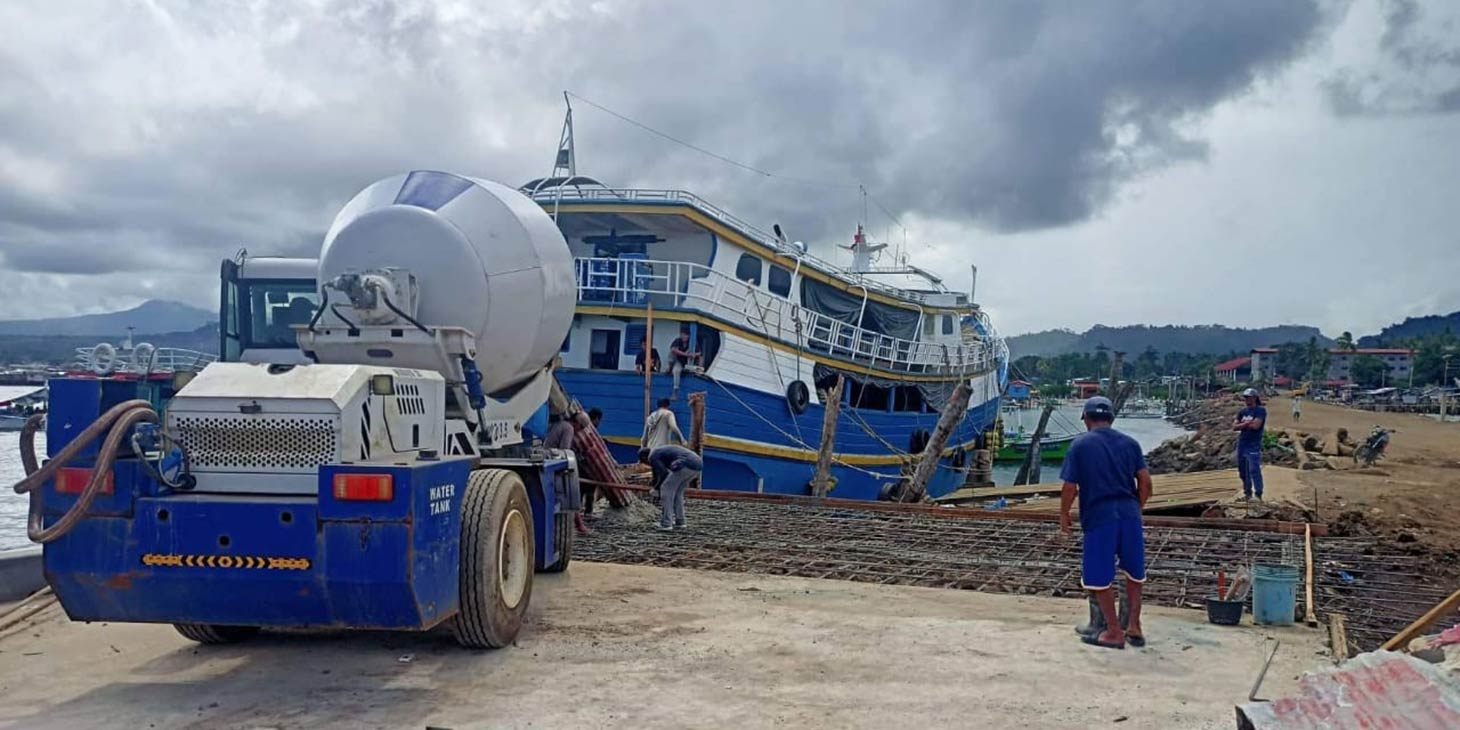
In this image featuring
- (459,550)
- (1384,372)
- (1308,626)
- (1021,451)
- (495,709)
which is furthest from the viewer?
(1384,372)

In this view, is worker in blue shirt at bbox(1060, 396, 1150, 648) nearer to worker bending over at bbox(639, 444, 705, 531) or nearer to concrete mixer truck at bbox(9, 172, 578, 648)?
concrete mixer truck at bbox(9, 172, 578, 648)

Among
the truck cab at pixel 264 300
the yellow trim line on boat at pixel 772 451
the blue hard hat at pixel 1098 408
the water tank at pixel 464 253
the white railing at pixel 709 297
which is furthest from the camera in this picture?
the white railing at pixel 709 297

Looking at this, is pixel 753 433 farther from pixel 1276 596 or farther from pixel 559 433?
pixel 1276 596

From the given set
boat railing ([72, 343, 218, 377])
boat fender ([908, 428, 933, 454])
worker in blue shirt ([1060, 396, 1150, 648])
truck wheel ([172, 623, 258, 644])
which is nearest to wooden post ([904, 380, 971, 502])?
boat fender ([908, 428, 933, 454])

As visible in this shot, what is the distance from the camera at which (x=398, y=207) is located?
702 centimetres

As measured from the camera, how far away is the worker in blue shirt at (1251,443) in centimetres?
1366

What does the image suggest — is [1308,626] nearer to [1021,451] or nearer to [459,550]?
[459,550]

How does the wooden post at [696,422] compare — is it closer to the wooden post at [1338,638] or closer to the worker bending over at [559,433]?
the worker bending over at [559,433]

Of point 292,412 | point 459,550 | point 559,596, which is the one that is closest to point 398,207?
point 292,412

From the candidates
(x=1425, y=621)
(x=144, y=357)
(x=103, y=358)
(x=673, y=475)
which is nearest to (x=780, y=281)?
(x=673, y=475)

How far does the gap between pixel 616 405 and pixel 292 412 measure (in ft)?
40.1

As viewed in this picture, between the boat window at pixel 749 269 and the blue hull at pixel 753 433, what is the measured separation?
2.42 meters

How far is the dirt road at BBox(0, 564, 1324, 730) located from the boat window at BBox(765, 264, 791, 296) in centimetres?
1399

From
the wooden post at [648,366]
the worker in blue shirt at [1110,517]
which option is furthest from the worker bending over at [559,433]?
the wooden post at [648,366]
